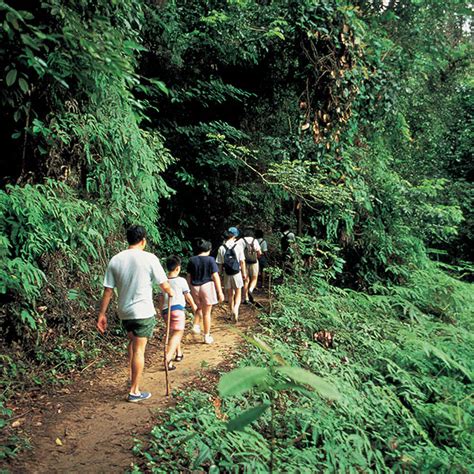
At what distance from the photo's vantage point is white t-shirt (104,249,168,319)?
460 cm

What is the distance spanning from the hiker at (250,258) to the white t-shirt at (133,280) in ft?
13.5

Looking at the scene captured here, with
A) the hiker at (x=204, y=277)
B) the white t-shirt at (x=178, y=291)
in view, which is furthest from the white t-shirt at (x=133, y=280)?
the hiker at (x=204, y=277)

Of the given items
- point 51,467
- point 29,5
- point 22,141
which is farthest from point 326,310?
point 29,5

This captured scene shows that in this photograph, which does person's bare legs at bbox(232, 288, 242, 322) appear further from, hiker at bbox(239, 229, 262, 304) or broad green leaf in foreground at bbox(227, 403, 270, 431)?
broad green leaf in foreground at bbox(227, 403, 270, 431)

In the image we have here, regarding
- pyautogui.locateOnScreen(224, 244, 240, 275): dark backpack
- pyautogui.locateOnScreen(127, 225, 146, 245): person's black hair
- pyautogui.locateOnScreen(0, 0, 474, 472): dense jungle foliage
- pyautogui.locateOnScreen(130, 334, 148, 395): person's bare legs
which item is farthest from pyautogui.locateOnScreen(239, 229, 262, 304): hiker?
pyautogui.locateOnScreen(130, 334, 148, 395): person's bare legs

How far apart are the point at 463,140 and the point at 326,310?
11.2 metres

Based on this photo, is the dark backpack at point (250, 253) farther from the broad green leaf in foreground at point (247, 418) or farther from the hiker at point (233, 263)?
the broad green leaf in foreground at point (247, 418)

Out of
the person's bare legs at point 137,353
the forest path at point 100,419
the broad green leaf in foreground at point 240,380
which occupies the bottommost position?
the forest path at point 100,419

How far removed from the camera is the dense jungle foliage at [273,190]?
4652 mm

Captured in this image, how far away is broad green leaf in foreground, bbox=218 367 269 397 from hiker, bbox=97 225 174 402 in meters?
3.36

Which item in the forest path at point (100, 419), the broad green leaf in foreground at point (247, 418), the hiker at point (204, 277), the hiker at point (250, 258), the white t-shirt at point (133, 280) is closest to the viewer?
the broad green leaf in foreground at point (247, 418)

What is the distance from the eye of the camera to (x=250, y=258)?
924cm

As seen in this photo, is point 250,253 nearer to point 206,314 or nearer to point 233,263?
point 233,263

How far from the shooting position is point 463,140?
49.2 ft
